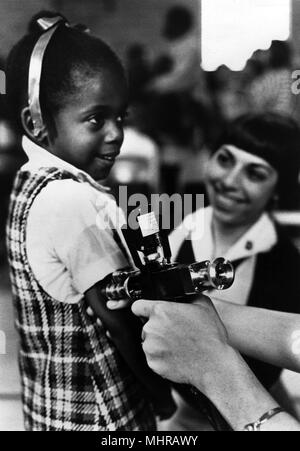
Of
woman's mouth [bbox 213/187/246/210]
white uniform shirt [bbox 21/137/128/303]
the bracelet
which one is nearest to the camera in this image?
the bracelet

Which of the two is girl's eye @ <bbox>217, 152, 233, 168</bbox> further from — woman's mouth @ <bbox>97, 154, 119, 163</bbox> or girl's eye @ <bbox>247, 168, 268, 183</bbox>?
woman's mouth @ <bbox>97, 154, 119, 163</bbox>

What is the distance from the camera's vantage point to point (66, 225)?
5.34ft

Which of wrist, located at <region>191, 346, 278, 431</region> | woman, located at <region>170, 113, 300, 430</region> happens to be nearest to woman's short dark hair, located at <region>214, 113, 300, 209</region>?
woman, located at <region>170, 113, 300, 430</region>

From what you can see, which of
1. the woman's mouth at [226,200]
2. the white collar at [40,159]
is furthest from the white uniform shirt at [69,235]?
the woman's mouth at [226,200]

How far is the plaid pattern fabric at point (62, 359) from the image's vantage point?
1.60 meters

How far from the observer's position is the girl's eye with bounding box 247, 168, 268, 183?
1.68 metres

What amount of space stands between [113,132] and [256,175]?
0.42m

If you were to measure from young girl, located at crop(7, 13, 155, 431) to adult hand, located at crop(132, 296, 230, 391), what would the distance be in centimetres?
18

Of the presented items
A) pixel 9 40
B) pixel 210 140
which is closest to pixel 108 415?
pixel 210 140

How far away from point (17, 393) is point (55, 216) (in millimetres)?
527

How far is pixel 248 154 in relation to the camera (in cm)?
168

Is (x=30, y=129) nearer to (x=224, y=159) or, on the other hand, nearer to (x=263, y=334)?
(x=224, y=159)

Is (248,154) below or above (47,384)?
above

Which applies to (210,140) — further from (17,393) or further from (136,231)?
(17,393)
